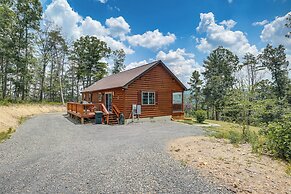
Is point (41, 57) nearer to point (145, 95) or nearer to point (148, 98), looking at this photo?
point (145, 95)

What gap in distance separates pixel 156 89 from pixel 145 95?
1227 mm

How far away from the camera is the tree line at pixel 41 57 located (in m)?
23.4

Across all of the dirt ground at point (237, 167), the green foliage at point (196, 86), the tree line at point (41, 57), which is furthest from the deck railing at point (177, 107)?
the green foliage at point (196, 86)

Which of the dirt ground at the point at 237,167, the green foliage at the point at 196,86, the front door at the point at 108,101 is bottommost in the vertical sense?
the dirt ground at the point at 237,167

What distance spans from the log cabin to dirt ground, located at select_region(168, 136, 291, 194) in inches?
310

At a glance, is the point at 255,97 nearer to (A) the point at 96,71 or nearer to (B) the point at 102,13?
(B) the point at 102,13

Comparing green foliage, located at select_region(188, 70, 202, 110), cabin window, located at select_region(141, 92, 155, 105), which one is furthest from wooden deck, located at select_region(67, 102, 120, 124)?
green foliage, located at select_region(188, 70, 202, 110)

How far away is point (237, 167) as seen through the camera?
14.2 feet

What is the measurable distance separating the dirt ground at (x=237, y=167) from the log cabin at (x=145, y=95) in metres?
7.88

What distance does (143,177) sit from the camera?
387cm

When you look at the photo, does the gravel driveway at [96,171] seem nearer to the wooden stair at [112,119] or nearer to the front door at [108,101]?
the wooden stair at [112,119]

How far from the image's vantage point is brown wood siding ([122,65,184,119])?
1377 cm

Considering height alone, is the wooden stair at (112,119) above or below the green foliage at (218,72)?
below

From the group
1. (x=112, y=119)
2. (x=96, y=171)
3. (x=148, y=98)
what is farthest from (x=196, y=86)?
(x=96, y=171)
